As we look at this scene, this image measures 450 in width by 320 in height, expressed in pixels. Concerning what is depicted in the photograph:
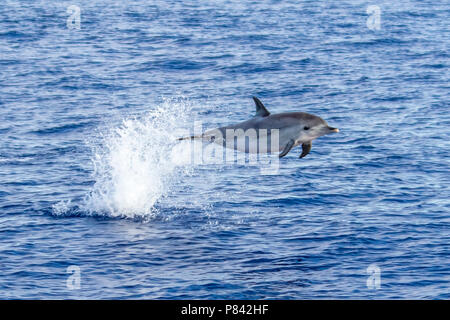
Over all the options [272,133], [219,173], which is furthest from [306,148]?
[219,173]

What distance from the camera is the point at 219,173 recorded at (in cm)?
4619

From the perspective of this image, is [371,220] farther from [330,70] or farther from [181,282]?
[330,70]

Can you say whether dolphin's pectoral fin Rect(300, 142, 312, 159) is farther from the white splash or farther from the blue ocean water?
the white splash

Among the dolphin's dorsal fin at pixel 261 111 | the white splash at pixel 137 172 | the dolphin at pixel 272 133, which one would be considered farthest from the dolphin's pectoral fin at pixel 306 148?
the white splash at pixel 137 172

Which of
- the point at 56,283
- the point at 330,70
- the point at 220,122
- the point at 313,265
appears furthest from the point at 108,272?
the point at 330,70

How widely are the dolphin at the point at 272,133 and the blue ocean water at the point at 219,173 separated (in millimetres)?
9288

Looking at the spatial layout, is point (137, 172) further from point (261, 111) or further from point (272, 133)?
point (272, 133)

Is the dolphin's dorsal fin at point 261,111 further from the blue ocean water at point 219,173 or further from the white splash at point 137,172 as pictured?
the white splash at point 137,172

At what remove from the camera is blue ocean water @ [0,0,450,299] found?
32188 millimetres

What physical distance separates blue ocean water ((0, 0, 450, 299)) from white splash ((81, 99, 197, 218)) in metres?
0.11

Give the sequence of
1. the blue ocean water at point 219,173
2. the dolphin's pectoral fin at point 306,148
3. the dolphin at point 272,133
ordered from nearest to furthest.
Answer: the dolphin at point 272,133 → the dolphin's pectoral fin at point 306,148 → the blue ocean water at point 219,173

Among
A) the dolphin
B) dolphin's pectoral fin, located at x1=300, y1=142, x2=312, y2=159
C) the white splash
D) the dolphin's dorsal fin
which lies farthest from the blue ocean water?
the dolphin

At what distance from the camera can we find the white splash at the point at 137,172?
39594 mm
